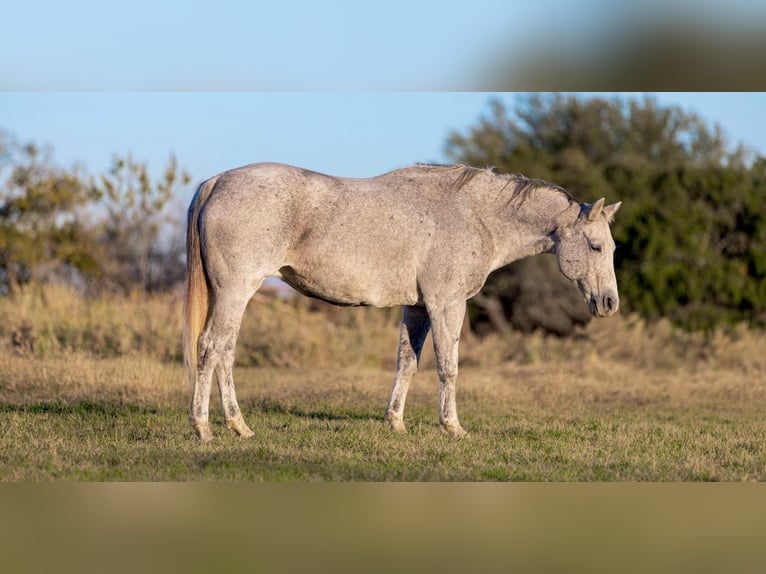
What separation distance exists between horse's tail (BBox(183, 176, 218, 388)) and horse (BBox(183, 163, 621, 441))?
0.01m

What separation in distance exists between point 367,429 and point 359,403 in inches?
105

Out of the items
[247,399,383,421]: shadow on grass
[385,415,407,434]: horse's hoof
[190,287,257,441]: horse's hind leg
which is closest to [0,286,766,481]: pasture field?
[247,399,383,421]: shadow on grass

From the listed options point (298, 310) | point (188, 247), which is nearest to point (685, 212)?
point (298, 310)

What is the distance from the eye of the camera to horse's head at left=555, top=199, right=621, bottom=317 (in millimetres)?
9945

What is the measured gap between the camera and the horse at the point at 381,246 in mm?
9039

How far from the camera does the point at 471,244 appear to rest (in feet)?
31.9

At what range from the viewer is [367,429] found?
9719mm

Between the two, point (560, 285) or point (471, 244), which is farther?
point (560, 285)

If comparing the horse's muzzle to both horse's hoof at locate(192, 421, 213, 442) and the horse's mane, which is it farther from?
horse's hoof at locate(192, 421, 213, 442)

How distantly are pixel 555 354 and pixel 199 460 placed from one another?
1239cm

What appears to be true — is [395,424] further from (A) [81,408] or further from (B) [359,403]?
(A) [81,408]

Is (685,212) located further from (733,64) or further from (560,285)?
(733,64)

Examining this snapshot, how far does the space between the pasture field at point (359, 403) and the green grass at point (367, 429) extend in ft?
0.10

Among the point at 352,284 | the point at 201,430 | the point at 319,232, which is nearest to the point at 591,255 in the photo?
the point at 352,284
